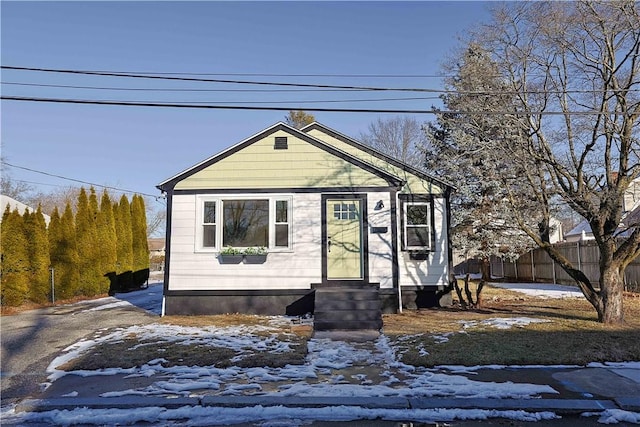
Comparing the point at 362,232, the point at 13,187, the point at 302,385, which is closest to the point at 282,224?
the point at 362,232

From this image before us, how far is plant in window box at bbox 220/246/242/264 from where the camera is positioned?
10.1 metres

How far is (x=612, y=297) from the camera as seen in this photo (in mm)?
8086

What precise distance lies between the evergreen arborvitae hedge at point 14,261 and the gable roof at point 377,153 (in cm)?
941

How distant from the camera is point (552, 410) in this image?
167 inches

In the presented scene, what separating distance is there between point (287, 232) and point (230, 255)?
1.51 metres

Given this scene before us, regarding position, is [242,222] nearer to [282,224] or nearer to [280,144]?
[282,224]

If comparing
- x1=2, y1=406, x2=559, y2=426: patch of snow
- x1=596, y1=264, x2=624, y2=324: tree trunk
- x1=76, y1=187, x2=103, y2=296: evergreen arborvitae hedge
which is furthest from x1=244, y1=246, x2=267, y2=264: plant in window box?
x1=76, y1=187, x2=103, y2=296: evergreen arborvitae hedge

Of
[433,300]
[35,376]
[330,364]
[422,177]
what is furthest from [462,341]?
[35,376]

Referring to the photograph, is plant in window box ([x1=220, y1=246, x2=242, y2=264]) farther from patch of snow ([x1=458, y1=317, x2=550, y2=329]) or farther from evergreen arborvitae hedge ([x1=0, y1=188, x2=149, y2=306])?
evergreen arborvitae hedge ([x1=0, y1=188, x2=149, y2=306])

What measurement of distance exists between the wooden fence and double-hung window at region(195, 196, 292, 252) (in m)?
12.2

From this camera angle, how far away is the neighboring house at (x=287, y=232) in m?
10.2

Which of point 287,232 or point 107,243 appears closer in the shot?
point 287,232

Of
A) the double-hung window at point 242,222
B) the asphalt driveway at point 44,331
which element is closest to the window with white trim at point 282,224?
the double-hung window at point 242,222

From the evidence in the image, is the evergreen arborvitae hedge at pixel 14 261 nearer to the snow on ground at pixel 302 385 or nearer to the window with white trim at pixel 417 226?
the snow on ground at pixel 302 385
